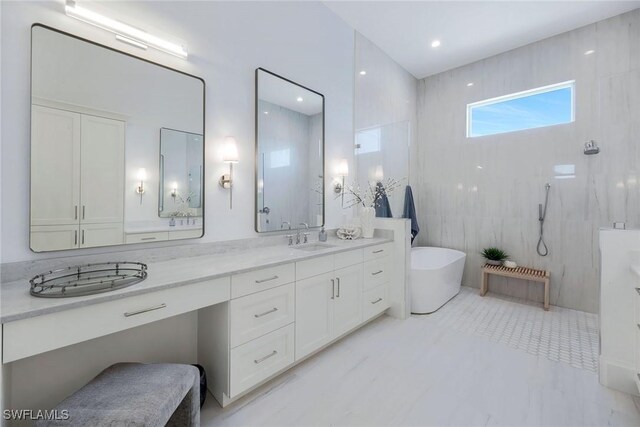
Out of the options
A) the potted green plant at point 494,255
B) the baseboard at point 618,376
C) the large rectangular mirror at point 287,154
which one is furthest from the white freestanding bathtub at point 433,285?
the baseboard at point 618,376

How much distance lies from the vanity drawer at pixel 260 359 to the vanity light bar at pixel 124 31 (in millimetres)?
1899

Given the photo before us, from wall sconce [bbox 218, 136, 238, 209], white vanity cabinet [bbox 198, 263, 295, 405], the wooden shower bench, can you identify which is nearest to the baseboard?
the wooden shower bench

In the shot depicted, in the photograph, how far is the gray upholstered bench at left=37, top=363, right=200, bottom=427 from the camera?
3.29 feet

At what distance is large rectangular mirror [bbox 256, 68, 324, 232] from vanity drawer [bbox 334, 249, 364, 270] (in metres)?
0.59

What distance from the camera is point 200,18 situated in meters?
1.91

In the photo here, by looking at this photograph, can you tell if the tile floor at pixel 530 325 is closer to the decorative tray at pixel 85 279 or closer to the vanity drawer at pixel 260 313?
the vanity drawer at pixel 260 313

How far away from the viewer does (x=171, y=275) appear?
1422mm

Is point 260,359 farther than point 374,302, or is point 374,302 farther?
point 374,302

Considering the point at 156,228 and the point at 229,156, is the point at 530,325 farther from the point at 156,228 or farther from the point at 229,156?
the point at 156,228

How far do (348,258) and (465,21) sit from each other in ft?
9.71

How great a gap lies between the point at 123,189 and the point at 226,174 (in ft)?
2.17

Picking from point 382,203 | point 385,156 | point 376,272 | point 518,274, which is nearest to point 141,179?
point 376,272

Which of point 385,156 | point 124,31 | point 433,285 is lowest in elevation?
point 433,285

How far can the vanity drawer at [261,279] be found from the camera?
155cm
